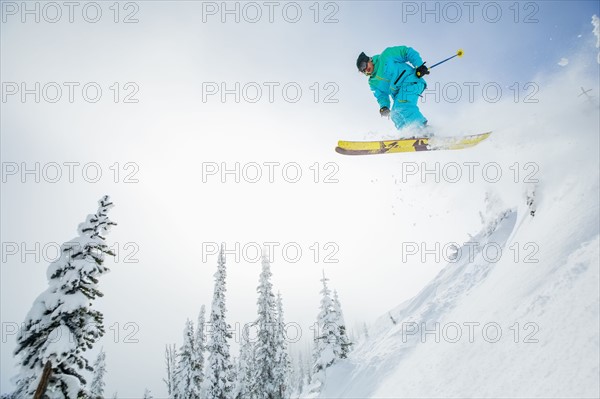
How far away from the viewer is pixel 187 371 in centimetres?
2714

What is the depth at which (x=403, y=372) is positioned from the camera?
584 inches

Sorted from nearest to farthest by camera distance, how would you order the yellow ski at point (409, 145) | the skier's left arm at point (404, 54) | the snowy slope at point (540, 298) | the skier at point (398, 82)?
1. the snowy slope at point (540, 298)
2. the skier at point (398, 82)
3. the skier's left arm at point (404, 54)
4. the yellow ski at point (409, 145)

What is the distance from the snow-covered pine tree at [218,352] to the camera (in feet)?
82.4

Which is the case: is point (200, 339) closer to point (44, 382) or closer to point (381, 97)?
point (44, 382)

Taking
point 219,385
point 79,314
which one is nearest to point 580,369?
point 79,314

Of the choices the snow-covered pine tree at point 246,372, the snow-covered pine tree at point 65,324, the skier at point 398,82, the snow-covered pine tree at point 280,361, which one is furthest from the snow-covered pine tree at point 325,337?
the skier at point 398,82

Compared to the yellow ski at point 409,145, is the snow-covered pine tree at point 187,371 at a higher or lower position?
lower

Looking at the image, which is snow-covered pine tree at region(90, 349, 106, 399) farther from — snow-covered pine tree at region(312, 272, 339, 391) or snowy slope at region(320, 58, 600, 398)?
snowy slope at region(320, 58, 600, 398)

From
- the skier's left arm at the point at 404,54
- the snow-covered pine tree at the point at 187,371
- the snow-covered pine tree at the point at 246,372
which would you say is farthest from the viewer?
the snow-covered pine tree at the point at 246,372

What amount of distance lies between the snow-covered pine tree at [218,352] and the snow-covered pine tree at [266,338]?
14.1ft

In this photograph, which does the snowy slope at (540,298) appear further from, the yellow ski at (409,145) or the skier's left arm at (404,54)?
the skier's left arm at (404,54)

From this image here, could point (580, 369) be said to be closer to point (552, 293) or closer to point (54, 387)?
point (552, 293)

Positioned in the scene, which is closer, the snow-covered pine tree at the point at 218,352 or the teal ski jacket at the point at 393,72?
the teal ski jacket at the point at 393,72

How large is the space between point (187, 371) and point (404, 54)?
28.0 meters
